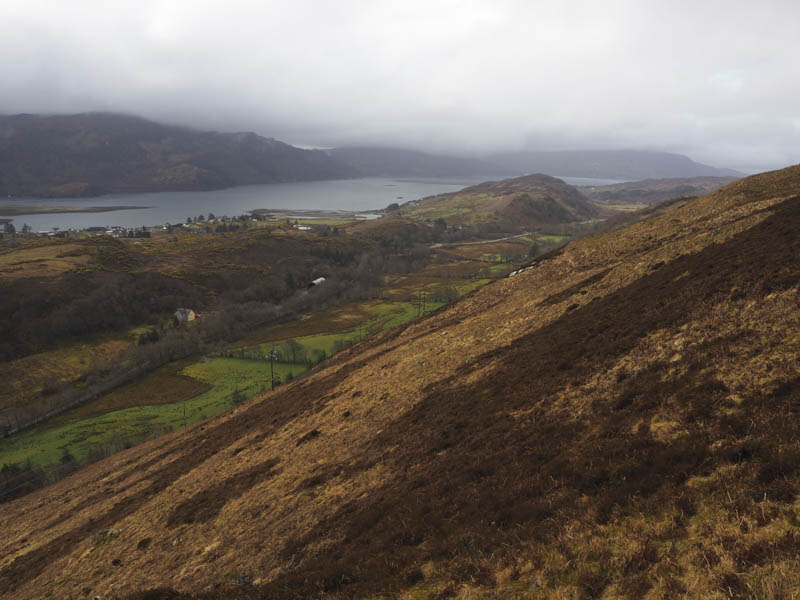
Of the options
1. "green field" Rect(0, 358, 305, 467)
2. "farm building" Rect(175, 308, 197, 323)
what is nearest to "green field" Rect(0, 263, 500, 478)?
"green field" Rect(0, 358, 305, 467)

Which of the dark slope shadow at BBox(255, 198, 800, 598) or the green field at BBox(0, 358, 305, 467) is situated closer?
the dark slope shadow at BBox(255, 198, 800, 598)

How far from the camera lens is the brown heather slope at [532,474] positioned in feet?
26.6

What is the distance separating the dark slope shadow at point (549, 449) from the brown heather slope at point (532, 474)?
0.25 ft

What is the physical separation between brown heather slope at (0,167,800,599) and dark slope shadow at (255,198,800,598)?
0.08 metres

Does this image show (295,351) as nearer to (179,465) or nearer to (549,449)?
(179,465)

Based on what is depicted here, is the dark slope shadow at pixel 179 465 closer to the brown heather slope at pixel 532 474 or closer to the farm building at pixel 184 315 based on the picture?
the brown heather slope at pixel 532 474

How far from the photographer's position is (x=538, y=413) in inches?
611

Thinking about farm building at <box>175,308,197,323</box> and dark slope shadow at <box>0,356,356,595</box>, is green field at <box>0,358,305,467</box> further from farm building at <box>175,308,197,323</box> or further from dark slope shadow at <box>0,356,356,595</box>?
farm building at <box>175,308,197,323</box>

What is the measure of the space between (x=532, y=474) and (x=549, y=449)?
4.37 feet

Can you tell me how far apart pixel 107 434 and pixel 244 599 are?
77828mm

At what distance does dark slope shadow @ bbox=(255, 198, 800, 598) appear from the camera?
9680 mm

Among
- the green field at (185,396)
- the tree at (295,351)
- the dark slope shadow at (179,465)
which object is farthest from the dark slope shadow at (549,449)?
the tree at (295,351)

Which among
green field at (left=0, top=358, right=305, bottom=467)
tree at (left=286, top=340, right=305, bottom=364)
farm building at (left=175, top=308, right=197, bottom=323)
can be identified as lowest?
green field at (left=0, top=358, right=305, bottom=467)

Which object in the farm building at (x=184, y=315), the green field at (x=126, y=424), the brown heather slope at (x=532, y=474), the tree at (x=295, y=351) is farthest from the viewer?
the farm building at (x=184, y=315)
